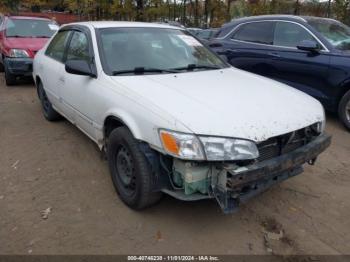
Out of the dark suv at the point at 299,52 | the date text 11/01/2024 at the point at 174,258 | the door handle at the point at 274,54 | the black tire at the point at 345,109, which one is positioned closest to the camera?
the date text 11/01/2024 at the point at 174,258

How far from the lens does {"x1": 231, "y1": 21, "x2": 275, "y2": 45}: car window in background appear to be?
→ 21.9 feet

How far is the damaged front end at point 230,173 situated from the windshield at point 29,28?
24.7 feet

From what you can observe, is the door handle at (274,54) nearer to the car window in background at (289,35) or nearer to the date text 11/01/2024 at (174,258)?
the car window in background at (289,35)

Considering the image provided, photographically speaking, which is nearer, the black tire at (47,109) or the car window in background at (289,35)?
the black tire at (47,109)

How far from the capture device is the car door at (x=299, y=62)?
19.0 ft

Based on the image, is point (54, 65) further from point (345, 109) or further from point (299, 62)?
point (345, 109)

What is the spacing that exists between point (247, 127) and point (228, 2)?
67.0 ft

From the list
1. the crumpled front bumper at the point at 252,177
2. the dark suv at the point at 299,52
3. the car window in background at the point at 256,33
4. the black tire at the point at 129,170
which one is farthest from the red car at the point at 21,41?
the crumpled front bumper at the point at 252,177

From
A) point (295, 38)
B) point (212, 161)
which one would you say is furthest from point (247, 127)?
point (295, 38)

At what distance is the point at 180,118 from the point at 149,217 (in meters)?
1.07


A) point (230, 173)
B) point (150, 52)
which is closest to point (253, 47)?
point (150, 52)

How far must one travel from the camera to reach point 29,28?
930 cm

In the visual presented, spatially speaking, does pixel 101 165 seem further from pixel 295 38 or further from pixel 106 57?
pixel 295 38

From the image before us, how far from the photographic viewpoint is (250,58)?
22.5 feet
